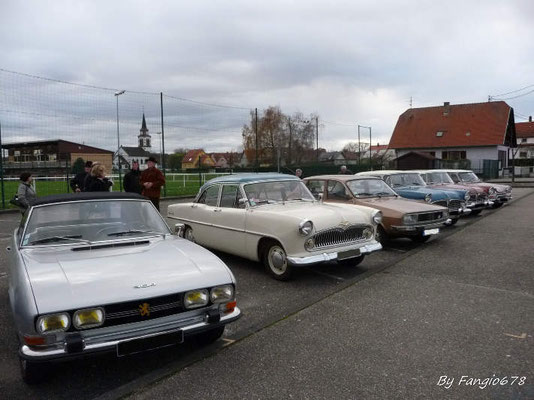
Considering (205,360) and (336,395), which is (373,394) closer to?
(336,395)

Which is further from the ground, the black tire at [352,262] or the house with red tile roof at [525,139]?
the house with red tile roof at [525,139]

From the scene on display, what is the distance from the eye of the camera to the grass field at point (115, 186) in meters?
20.6

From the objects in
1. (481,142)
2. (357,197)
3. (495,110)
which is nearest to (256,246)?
(357,197)

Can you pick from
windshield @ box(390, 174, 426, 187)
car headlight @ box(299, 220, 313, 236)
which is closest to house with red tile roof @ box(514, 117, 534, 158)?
windshield @ box(390, 174, 426, 187)

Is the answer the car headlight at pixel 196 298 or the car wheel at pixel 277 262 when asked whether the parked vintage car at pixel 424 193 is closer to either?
the car wheel at pixel 277 262

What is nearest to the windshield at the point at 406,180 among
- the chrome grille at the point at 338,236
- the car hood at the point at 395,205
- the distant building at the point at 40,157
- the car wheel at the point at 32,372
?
the car hood at the point at 395,205

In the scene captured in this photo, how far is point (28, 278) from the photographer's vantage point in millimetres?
3232

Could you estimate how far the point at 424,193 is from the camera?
10883 mm

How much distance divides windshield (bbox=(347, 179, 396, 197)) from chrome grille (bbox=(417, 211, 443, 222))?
1.11 m

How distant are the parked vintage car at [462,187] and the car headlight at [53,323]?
11.5 m

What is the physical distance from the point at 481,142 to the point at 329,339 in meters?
47.0

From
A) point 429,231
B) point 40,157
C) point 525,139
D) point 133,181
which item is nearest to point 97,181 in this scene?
point 133,181

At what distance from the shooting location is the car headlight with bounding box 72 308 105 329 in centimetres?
298

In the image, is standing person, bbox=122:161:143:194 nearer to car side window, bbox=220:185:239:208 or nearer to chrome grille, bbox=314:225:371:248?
car side window, bbox=220:185:239:208
